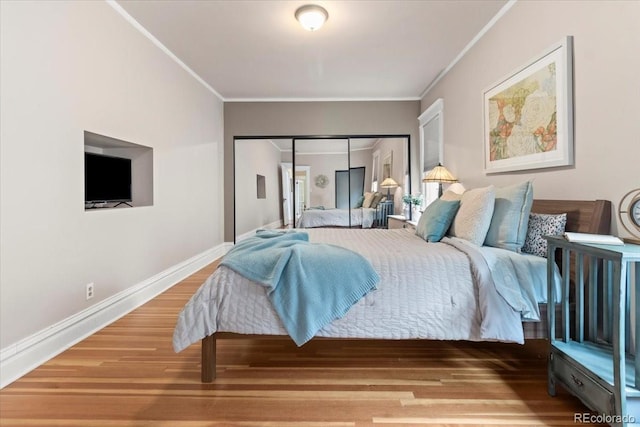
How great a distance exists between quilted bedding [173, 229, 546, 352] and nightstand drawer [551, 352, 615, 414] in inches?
7.8

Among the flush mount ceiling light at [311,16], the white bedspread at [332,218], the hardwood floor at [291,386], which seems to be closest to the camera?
the hardwood floor at [291,386]

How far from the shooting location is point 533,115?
2389mm

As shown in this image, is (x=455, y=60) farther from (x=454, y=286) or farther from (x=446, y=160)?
(x=454, y=286)

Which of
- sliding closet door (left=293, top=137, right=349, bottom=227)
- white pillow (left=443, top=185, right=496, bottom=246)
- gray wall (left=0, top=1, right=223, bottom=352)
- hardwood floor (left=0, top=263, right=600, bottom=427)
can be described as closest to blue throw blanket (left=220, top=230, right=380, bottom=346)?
hardwood floor (left=0, top=263, right=600, bottom=427)

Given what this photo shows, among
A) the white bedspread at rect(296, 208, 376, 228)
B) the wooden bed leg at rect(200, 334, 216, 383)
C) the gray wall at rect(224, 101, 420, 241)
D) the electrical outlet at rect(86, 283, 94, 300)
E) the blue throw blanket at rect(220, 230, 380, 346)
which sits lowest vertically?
the wooden bed leg at rect(200, 334, 216, 383)

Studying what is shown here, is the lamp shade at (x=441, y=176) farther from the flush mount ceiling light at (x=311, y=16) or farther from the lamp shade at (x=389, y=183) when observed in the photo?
the flush mount ceiling light at (x=311, y=16)

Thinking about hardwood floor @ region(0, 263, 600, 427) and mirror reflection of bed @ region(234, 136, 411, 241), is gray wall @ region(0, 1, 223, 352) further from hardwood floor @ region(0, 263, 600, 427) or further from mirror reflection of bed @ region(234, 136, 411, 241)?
mirror reflection of bed @ region(234, 136, 411, 241)

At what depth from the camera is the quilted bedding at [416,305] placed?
1.70 meters

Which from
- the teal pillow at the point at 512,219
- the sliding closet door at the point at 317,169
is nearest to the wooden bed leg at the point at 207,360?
the teal pillow at the point at 512,219

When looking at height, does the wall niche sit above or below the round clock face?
above

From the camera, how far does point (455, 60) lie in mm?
3787

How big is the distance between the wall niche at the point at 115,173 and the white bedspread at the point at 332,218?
289 cm

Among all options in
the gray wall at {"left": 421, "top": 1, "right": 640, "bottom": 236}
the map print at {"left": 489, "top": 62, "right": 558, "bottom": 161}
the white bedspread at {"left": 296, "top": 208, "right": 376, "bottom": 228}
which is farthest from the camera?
the white bedspread at {"left": 296, "top": 208, "right": 376, "bottom": 228}

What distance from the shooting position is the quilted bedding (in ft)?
5.58
